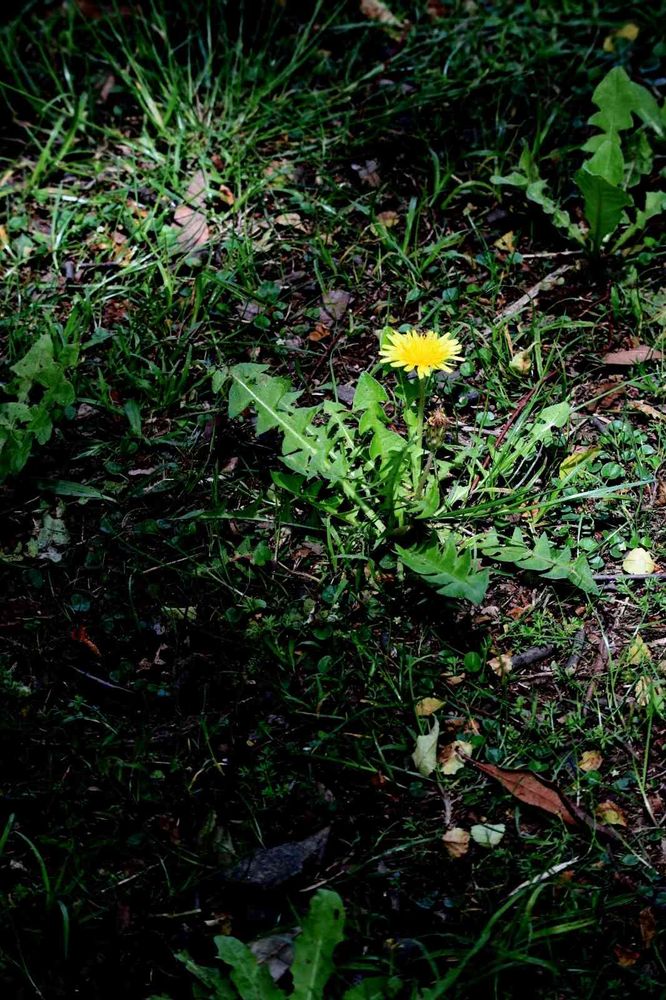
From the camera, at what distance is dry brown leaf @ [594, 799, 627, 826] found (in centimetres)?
199

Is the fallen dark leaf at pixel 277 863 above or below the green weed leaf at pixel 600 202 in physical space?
below

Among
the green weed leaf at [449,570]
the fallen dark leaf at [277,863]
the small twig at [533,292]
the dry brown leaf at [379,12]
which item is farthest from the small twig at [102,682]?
the dry brown leaf at [379,12]

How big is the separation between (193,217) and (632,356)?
160cm

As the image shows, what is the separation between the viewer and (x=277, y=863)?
1.93 metres

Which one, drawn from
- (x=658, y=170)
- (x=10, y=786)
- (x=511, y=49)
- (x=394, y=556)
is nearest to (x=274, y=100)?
(x=511, y=49)

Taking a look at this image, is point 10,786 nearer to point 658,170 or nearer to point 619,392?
point 619,392

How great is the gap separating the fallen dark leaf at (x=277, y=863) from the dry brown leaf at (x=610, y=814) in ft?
2.08

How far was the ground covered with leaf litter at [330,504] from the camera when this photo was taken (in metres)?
1.91

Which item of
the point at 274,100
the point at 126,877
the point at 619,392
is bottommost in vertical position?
the point at 126,877

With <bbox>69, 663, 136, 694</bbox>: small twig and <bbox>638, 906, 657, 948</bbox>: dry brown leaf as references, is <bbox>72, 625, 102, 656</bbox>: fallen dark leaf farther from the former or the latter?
<bbox>638, 906, 657, 948</bbox>: dry brown leaf

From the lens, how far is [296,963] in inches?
68.1

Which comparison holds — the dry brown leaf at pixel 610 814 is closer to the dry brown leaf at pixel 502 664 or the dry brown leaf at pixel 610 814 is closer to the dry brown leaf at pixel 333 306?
the dry brown leaf at pixel 502 664

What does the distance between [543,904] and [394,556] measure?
0.91m

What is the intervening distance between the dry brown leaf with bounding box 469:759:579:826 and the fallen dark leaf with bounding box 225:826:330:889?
427 millimetres
